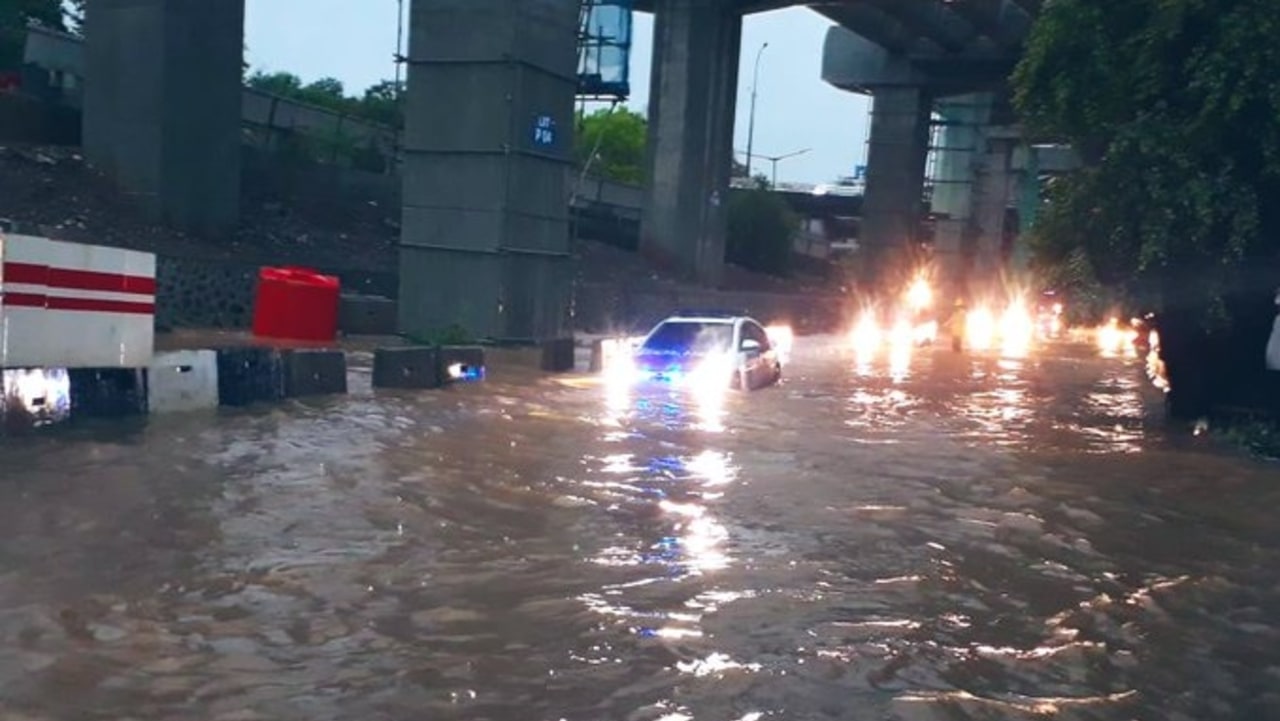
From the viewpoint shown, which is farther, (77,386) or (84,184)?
(84,184)

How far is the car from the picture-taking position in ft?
66.0

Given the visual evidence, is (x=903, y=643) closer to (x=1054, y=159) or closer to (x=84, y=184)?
(x=84, y=184)

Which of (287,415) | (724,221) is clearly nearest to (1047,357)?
(724,221)

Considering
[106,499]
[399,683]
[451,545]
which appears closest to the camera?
[399,683]

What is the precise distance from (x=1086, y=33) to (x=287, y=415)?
10.9 metres

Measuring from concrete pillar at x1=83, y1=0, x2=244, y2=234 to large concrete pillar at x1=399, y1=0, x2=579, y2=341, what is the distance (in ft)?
24.2

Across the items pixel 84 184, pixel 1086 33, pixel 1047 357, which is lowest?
pixel 1047 357

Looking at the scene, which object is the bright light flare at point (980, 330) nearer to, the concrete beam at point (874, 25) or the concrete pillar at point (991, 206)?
the concrete pillar at point (991, 206)

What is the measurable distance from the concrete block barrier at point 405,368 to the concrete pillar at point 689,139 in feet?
96.6

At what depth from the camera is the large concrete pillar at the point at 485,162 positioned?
2394cm

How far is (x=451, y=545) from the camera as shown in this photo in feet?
Result: 30.1

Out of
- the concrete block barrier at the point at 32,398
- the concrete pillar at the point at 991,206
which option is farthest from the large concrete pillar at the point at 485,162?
the concrete pillar at the point at 991,206

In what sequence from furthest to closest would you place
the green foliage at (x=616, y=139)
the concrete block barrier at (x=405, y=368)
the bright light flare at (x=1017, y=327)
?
the green foliage at (x=616, y=139)
the bright light flare at (x=1017, y=327)
the concrete block barrier at (x=405, y=368)

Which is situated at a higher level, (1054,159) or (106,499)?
(1054,159)
